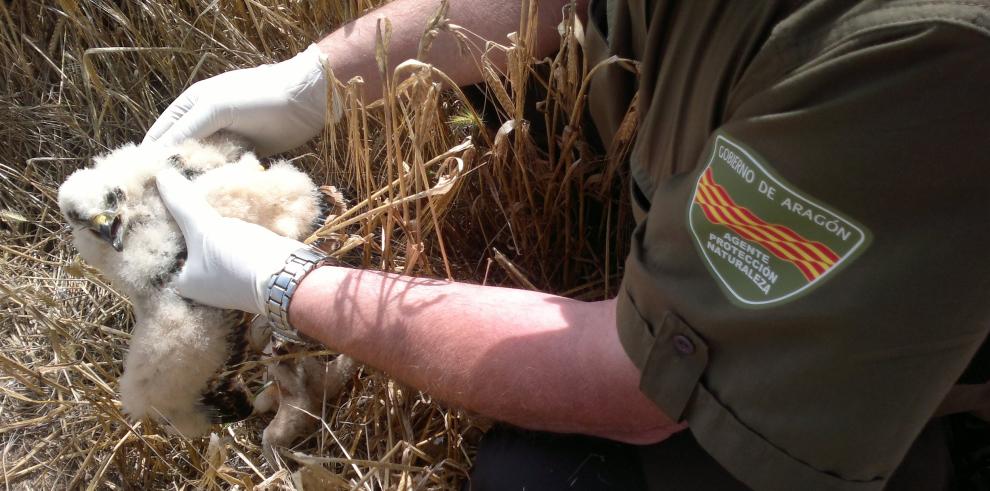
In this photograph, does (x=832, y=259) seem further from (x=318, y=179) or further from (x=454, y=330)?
(x=318, y=179)

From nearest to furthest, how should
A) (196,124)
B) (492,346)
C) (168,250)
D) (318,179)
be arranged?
(492,346), (168,250), (196,124), (318,179)

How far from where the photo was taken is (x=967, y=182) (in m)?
0.61

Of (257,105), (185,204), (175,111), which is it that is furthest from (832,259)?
(175,111)

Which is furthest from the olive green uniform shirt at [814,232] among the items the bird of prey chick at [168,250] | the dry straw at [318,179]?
the bird of prey chick at [168,250]

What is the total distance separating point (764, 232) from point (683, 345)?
0.16 m

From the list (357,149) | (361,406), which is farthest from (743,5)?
(361,406)

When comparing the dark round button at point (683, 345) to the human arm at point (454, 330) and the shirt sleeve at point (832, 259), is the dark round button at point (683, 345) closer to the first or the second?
the shirt sleeve at point (832, 259)

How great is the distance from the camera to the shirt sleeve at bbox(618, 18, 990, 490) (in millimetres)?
611

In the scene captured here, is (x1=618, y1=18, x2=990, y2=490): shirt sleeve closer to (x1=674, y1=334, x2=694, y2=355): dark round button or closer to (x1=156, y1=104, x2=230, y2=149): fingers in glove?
(x1=674, y1=334, x2=694, y2=355): dark round button

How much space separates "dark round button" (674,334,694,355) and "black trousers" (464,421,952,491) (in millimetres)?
280

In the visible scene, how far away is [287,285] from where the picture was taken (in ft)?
3.85

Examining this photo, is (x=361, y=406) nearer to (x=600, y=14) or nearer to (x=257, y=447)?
(x=257, y=447)

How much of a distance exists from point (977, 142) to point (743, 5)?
255 millimetres

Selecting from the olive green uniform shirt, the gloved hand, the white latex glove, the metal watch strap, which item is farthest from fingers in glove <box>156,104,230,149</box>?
the olive green uniform shirt
